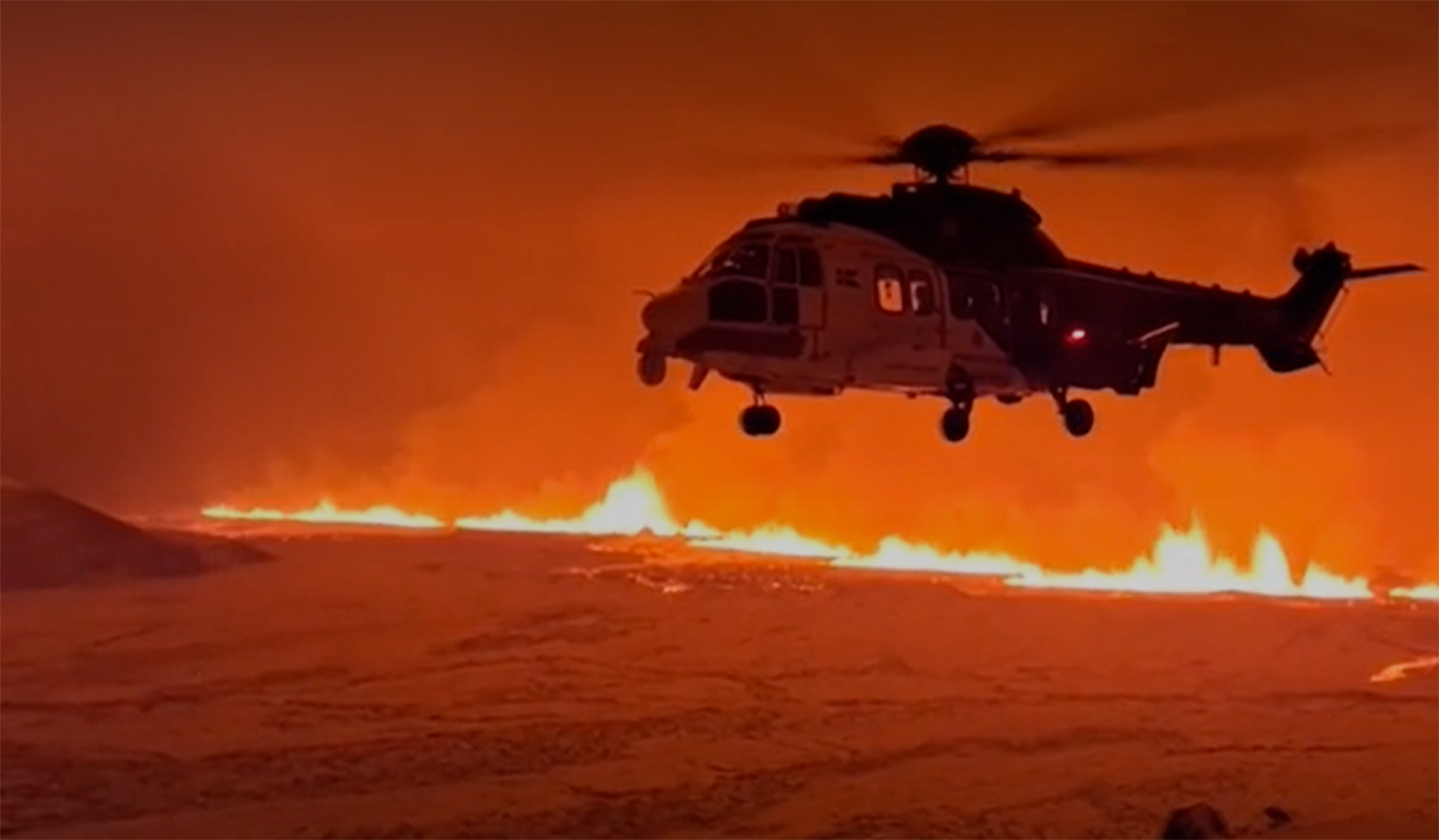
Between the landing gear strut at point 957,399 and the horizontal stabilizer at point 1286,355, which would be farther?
the horizontal stabilizer at point 1286,355

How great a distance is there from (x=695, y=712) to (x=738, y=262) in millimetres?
15099

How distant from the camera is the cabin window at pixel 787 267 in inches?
635

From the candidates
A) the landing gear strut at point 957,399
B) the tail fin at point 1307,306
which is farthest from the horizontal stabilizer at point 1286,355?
the landing gear strut at point 957,399

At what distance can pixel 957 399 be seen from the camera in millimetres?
16641

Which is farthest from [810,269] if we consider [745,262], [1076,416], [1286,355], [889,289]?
[1286,355]

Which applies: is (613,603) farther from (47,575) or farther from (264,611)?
(47,575)

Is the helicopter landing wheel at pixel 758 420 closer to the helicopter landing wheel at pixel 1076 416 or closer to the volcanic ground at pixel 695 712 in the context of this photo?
the helicopter landing wheel at pixel 1076 416

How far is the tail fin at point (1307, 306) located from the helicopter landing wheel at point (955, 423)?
209 inches

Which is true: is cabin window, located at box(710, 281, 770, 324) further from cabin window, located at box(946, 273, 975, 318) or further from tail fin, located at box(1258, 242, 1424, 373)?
tail fin, located at box(1258, 242, 1424, 373)

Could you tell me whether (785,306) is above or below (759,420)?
above

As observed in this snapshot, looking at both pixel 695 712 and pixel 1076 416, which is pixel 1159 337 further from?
pixel 695 712

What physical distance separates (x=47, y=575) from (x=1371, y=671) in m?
41.6

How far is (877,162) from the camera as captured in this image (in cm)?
1753

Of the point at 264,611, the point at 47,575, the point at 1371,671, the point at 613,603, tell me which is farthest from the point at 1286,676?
the point at 47,575
